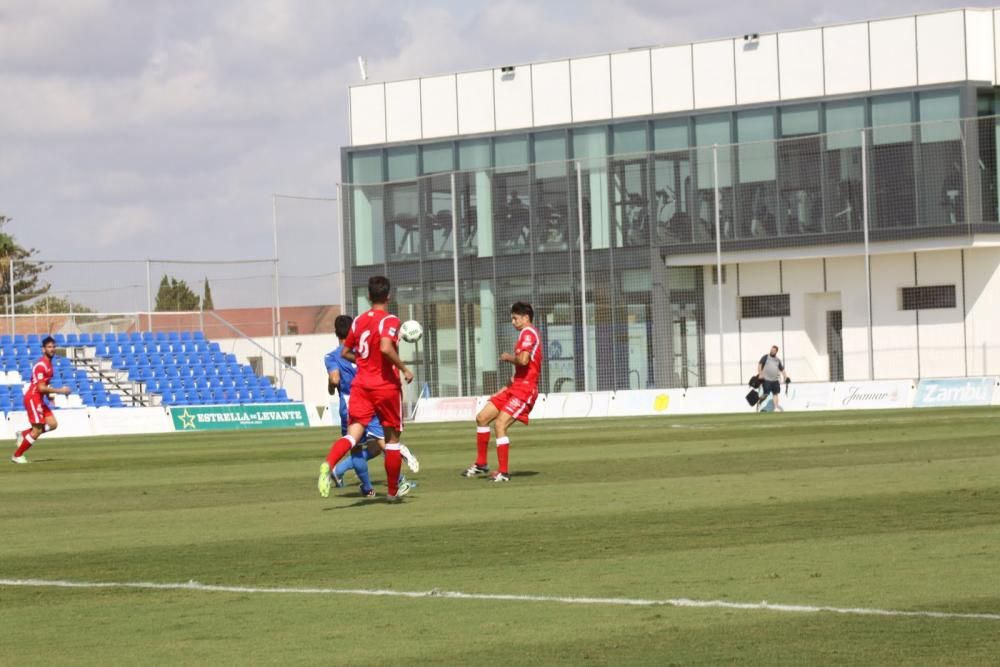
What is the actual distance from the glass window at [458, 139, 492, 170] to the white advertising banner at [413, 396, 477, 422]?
11.5m

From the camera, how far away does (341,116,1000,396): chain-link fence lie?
143 feet

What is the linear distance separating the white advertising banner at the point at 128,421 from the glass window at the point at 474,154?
16653mm

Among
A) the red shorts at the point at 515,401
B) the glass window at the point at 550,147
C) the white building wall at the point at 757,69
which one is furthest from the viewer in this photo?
the glass window at the point at 550,147

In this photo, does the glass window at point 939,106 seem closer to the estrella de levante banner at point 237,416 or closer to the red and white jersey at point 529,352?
the estrella de levante banner at point 237,416

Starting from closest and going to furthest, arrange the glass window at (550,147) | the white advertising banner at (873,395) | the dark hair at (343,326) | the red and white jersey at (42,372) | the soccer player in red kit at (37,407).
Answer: the dark hair at (343,326)
the red and white jersey at (42,372)
the soccer player in red kit at (37,407)
the white advertising banner at (873,395)
the glass window at (550,147)

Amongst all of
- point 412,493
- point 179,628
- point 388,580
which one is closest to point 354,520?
point 412,493

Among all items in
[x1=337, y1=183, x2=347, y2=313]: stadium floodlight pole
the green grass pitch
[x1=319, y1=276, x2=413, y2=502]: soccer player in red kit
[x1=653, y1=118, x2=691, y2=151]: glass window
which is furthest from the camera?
[x1=337, y1=183, x2=347, y2=313]: stadium floodlight pole

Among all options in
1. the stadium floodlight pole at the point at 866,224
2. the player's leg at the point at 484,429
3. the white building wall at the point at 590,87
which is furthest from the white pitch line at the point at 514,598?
the white building wall at the point at 590,87

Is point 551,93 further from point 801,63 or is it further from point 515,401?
point 515,401

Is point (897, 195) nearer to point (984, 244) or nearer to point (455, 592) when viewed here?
point (984, 244)

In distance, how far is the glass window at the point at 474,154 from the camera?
184 ft

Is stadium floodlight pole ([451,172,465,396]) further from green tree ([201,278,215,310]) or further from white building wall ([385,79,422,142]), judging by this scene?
green tree ([201,278,215,310])

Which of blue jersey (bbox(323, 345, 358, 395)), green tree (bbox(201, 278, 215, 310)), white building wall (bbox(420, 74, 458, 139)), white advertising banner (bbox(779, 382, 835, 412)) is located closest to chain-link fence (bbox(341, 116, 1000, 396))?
white advertising banner (bbox(779, 382, 835, 412))

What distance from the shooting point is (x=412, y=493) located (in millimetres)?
17047
